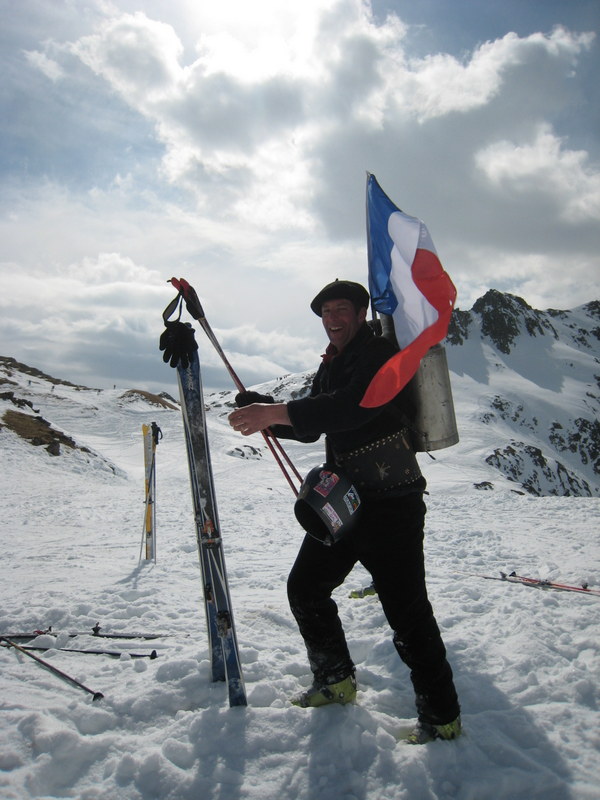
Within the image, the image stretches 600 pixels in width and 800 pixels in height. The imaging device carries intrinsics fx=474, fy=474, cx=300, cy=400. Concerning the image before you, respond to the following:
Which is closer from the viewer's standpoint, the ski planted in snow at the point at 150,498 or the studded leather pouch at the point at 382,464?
the studded leather pouch at the point at 382,464

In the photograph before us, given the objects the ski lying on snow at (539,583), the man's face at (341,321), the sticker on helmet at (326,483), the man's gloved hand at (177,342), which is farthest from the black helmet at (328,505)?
the ski lying on snow at (539,583)

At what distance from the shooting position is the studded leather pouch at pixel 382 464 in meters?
3.20

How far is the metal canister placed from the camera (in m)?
3.31

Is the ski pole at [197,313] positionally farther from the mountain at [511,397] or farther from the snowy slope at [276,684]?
the mountain at [511,397]

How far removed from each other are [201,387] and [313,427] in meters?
1.11

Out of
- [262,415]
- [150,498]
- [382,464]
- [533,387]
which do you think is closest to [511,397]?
[533,387]

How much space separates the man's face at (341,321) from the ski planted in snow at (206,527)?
3.40ft

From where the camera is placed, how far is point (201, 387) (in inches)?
141

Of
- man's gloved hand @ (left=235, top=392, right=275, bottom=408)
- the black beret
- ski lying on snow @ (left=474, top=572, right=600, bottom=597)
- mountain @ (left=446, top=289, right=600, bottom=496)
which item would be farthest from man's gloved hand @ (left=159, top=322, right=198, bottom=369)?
mountain @ (left=446, top=289, right=600, bottom=496)

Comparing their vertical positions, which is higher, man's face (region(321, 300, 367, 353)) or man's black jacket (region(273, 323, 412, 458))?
man's face (region(321, 300, 367, 353))

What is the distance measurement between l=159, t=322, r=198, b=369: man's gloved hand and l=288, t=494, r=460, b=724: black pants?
1.62m

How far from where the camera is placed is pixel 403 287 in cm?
364

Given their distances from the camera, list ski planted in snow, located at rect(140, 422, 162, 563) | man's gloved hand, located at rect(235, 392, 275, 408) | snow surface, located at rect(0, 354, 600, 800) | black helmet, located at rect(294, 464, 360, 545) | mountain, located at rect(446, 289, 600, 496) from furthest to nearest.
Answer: mountain, located at rect(446, 289, 600, 496), ski planted in snow, located at rect(140, 422, 162, 563), man's gloved hand, located at rect(235, 392, 275, 408), black helmet, located at rect(294, 464, 360, 545), snow surface, located at rect(0, 354, 600, 800)

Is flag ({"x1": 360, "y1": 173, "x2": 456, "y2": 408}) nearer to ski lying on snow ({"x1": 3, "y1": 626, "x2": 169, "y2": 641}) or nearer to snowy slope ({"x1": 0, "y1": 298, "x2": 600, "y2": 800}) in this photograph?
snowy slope ({"x1": 0, "y1": 298, "x2": 600, "y2": 800})
